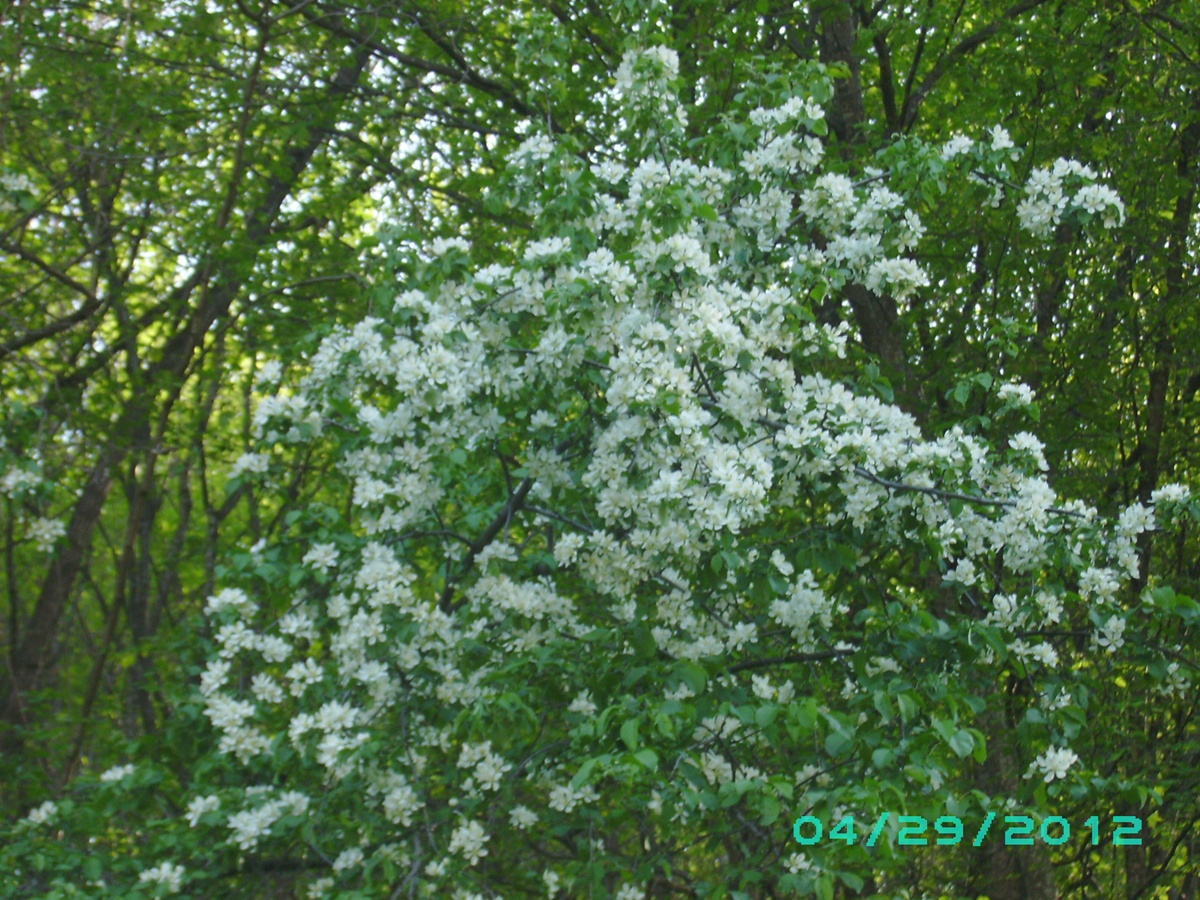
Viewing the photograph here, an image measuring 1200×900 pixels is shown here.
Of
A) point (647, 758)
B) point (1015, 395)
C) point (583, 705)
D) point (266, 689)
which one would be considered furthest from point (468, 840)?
point (1015, 395)

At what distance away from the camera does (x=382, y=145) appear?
765 centimetres

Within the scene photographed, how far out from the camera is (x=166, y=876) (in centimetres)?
350

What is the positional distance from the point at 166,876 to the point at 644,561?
1655mm

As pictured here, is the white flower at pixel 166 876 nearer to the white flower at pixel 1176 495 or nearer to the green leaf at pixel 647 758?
the green leaf at pixel 647 758

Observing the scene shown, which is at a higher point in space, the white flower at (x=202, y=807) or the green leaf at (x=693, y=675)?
the green leaf at (x=693, y=675)

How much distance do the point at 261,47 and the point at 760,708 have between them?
356 cm

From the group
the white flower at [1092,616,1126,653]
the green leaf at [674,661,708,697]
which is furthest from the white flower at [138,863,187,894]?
the white flower at [1092,616,1126,653]

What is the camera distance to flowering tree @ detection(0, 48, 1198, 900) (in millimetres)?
3232

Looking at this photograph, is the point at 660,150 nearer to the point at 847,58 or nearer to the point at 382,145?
the point at 847,58

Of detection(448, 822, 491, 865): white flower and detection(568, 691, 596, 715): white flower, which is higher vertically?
detection(568, 691, 596, 715): white flower

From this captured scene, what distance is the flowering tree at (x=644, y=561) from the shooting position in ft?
10.6

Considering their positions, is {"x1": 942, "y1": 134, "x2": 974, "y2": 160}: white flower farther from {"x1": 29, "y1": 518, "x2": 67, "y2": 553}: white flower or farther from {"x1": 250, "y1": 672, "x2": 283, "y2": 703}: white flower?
{"x1": 29, "y1": 518, "x2": 67, "y2": 553}: white flower

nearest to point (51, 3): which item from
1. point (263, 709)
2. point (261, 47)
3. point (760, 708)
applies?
point (261, 47)

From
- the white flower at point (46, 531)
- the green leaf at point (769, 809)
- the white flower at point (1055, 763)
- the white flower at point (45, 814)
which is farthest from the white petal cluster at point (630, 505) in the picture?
the white flower at point (46, 531)
